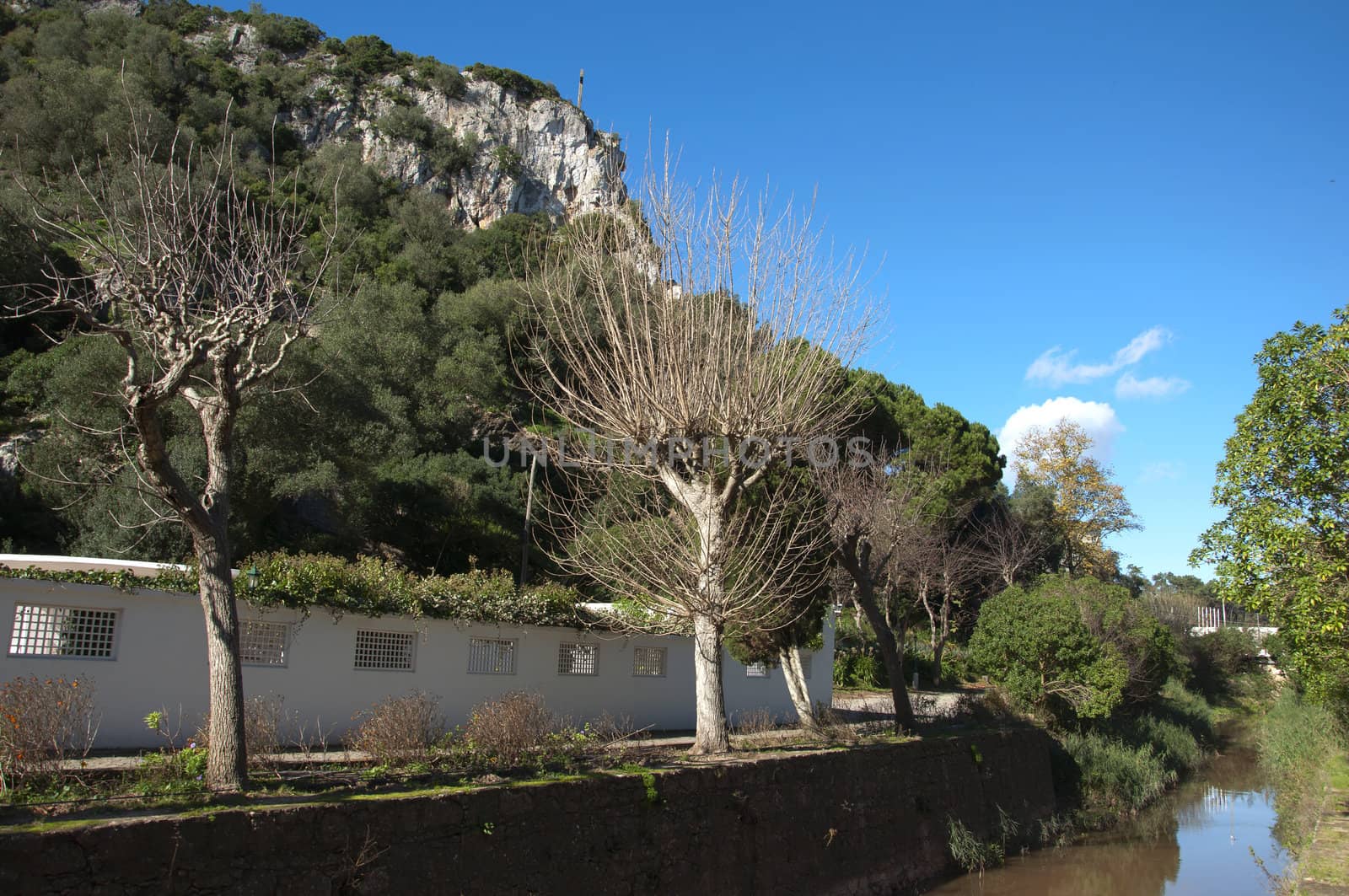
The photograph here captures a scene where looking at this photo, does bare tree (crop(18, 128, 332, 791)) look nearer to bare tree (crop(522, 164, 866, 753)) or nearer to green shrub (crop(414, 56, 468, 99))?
bare tree (crop(522, 164, 866, 753))

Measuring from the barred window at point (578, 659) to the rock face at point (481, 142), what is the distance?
46698 mm

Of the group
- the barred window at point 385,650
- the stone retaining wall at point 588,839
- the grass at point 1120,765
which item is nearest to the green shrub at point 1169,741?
the grass at point 1120,765

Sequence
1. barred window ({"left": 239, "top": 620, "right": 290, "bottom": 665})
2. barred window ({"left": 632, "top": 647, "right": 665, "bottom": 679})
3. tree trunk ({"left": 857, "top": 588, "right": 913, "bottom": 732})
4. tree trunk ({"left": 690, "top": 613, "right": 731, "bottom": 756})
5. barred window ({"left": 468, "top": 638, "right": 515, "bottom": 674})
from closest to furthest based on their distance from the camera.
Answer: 1. tree trunk ({"left": 690, "top": 613, "right": 731, "bottom": 756})
2. barred window ({"left": 239, "top": 620, "right": 290, "bottom": 665})
3. barred window ({"left": 468, "top": 638, "right": 515, "bottom": 674})
4. tree trunk ({"left": 857, "top": 588, "right": 913, "bottom": 732})
5. barred window ({"left": 632, "top": 647, "right": 665, "bottom": 679})

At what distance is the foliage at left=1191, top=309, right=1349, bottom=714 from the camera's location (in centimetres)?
1024

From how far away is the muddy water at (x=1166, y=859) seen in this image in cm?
1436

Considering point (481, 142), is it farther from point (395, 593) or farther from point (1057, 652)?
point (395, 593)

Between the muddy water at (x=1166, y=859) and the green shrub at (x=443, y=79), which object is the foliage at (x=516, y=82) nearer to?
the green shrub at (x=443, y=79)

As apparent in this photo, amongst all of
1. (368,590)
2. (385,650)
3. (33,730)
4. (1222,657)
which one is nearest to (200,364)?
(33,730)

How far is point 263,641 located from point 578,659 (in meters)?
5.83

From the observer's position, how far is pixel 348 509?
961 inches

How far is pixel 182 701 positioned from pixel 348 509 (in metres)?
13.4

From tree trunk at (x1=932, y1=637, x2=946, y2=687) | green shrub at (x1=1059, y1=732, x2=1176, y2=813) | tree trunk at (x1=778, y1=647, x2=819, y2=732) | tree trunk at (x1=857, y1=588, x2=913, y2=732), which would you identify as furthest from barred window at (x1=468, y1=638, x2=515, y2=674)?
tree trunk at (x1=932, y1=637, x2=946, y2=687)

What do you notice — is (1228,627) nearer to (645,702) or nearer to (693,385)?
(645,702)

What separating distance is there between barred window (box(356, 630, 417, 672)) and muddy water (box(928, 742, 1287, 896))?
8993 mm
